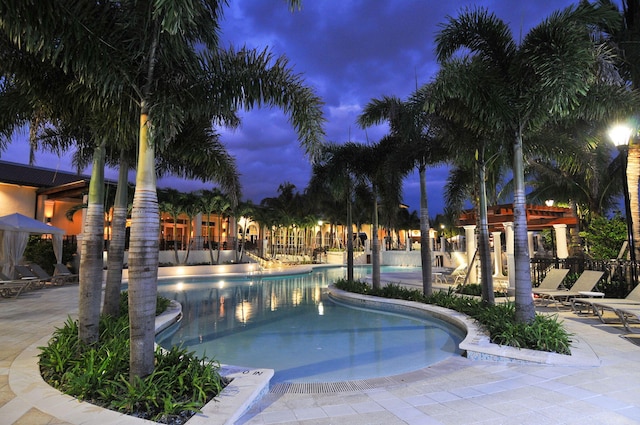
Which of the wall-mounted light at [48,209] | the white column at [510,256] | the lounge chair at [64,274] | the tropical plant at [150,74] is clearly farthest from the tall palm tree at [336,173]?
the wall-mounted light at [48,209]

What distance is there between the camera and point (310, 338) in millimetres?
8281

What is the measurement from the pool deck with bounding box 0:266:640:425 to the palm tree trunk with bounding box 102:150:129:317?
1564 mm

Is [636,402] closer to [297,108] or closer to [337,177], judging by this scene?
[297,108]

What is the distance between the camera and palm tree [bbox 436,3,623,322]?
620 centimetres

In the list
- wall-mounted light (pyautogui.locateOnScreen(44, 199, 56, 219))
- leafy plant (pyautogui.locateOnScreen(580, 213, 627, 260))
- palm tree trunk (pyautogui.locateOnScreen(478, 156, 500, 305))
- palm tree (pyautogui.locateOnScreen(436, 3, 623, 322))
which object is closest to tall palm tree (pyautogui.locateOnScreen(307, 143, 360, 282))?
palm tree trunk (pyautogui.locateOnScreen(478, 156, 500, 305))

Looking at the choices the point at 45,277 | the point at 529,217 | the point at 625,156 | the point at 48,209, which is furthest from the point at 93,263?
the point at 48,209

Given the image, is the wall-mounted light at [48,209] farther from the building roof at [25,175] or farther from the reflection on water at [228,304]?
the reflection on water at [228,304]

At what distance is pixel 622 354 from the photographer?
5785 millimetres

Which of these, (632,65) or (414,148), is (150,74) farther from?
(632,65)

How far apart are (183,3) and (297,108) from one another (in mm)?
1837

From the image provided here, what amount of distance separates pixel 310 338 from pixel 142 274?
4.92 metres

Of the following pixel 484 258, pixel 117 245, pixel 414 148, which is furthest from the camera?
pixel 414 148

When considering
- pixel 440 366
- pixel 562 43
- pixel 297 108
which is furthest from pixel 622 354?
pixel 297 108

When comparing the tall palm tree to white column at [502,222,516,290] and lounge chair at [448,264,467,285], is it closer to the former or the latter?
lounge chair at [448,264,467,285]
